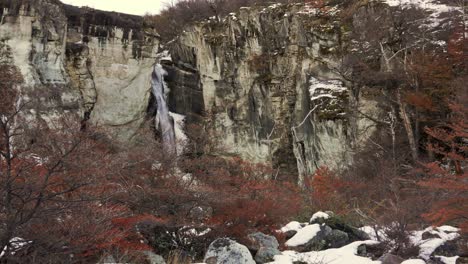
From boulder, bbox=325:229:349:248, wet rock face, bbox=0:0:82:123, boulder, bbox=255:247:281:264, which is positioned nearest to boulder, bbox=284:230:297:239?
boulder, bbox=325:229:349:248

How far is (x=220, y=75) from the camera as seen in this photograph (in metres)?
26.6

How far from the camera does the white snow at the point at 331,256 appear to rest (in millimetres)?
7762

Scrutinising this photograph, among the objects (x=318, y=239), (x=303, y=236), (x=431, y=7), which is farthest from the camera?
(x=431, y=7)

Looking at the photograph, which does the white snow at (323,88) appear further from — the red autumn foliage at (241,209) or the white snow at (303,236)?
the white snow at (303,236)

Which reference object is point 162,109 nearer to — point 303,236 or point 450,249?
point 303,236

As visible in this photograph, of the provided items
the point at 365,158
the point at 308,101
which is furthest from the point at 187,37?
the point at 365,158

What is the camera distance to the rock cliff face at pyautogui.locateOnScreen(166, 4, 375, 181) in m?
22.4

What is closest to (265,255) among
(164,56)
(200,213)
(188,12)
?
(200,213)

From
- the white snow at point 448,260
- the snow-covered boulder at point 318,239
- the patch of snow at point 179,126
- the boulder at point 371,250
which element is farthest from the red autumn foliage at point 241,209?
the patch of snow at point 179,126

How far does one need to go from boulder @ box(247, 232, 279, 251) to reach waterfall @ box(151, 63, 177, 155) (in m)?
16.4

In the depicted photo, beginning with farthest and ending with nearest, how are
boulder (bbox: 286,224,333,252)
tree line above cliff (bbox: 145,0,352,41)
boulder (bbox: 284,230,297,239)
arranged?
tree line above cliff (bbox: 145,0,352,41) < boulder (bbox: 284,230,297,239) < boulder (bbox: 286,224,333,252)

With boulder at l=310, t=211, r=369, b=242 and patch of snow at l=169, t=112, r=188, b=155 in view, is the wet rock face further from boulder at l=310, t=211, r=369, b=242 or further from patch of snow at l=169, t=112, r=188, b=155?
boulder at l=310, t=211, r=369, b=242

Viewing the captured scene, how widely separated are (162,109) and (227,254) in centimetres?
2038

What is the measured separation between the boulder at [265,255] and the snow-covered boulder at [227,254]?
686 millimetres
